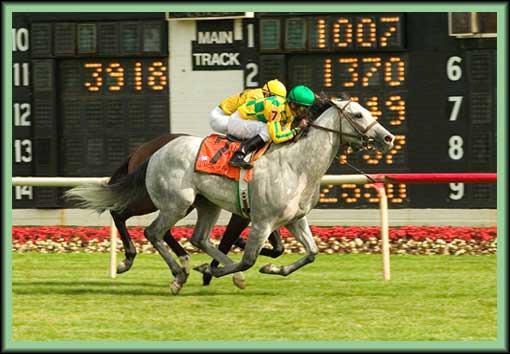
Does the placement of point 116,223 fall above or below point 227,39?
below

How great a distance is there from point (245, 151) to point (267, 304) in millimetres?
932

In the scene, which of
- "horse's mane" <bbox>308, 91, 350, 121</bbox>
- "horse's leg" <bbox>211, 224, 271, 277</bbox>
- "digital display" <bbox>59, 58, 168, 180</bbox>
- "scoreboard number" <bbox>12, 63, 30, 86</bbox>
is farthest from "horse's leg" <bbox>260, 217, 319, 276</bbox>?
"scoreboard number" <bbox>12, 63, 30, 86</bbox>

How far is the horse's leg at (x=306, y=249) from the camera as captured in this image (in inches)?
310

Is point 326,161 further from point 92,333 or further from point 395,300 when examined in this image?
point 92,333

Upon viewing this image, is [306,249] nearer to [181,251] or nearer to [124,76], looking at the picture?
[181,251]

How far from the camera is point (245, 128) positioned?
800 cm

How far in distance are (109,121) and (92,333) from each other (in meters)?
4.52

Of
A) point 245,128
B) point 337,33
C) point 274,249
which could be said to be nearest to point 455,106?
point 337,33

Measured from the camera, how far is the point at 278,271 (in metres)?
7.87

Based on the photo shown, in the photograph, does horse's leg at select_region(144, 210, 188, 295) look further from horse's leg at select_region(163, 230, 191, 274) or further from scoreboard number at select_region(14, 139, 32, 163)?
scoreboard number at select_region(14, 139, 32, 163)

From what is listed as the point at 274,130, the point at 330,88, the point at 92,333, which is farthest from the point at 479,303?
the point at 330,88

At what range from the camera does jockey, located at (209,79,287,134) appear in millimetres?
8039

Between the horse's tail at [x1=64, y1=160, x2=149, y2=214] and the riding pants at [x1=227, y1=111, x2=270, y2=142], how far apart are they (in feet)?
2.24

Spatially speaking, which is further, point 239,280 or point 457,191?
point 457,191
